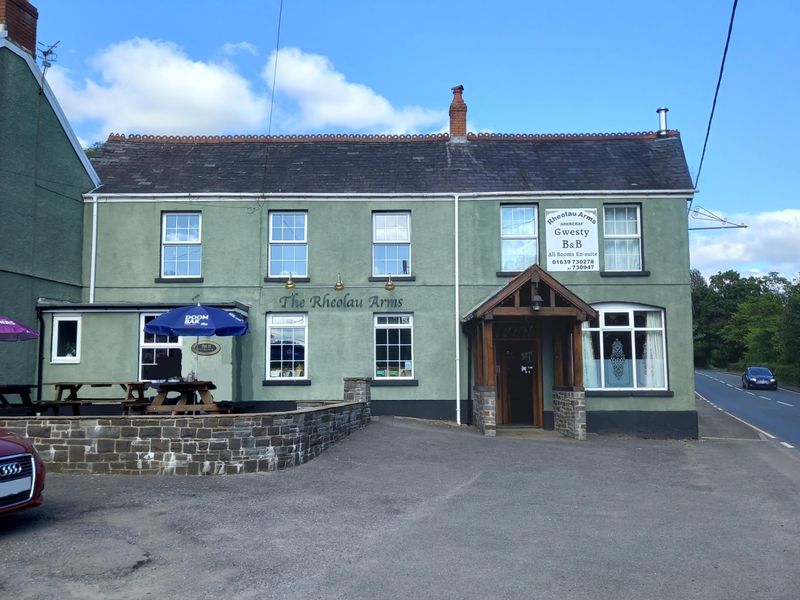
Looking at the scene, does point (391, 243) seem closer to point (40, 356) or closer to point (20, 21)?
point (40, 356)

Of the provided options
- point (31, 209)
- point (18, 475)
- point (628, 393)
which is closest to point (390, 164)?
point (628, 393)

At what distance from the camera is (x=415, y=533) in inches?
285

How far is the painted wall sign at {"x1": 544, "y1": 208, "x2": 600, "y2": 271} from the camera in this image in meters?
17.6

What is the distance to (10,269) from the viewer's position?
15.1 meters

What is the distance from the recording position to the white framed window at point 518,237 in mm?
17719

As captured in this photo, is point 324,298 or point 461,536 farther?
point 324,298

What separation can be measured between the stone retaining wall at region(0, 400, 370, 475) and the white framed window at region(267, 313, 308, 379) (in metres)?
7.06

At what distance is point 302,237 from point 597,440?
8679 mm

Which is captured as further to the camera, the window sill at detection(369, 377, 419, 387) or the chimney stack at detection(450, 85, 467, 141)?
the chimney stack at detection(450, 85, 467, 141)

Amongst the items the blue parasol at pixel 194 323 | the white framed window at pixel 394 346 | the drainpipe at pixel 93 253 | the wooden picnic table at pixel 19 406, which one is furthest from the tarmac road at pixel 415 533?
the drainpipe at pixel 93 253

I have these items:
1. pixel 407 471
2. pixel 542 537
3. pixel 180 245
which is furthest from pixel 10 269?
pixel 542 537

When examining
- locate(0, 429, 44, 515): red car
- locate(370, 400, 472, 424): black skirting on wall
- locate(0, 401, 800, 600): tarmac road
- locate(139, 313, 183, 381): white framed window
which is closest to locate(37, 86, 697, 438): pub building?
locate(370, 400, 472, 424): black skirting on wall

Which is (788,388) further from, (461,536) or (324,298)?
(461,536)

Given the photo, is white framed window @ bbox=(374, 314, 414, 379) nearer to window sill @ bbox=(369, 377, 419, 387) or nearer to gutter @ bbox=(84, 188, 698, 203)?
window sill @ bbox=(369, 377, 419, 387)
